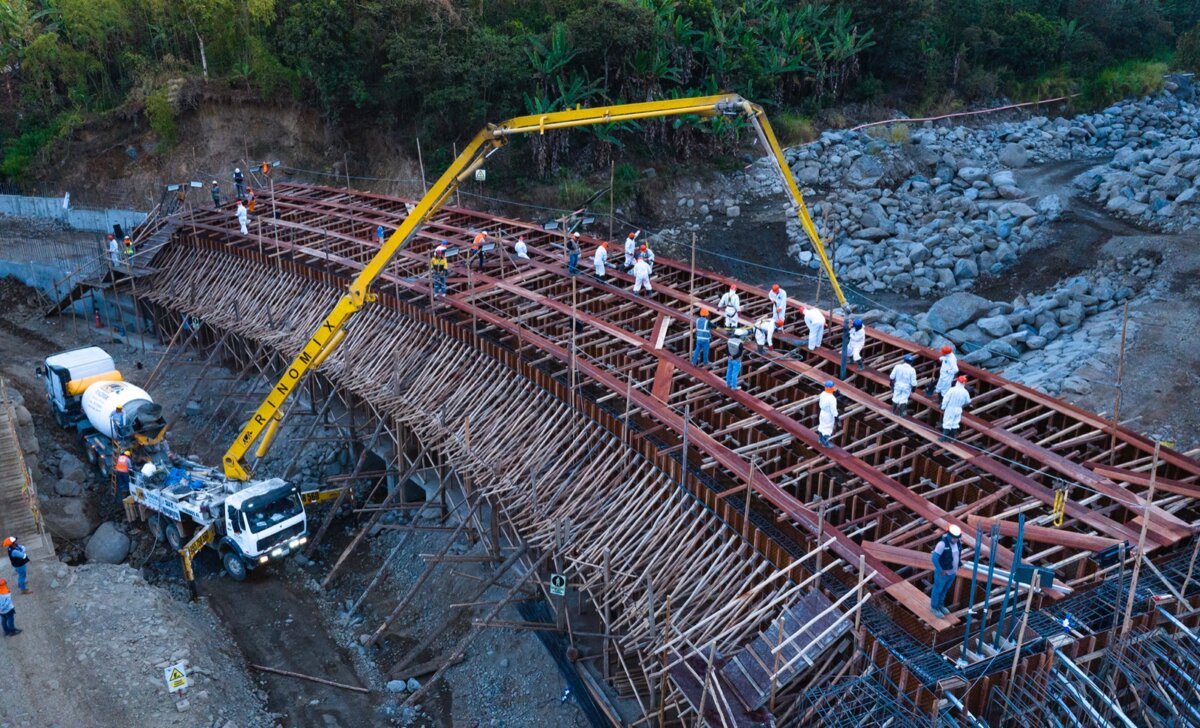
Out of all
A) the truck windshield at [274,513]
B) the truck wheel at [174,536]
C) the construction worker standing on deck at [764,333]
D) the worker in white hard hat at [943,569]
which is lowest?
the truck wheel at [174,536]

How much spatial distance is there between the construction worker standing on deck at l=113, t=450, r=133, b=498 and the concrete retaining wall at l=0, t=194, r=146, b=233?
61.4 feet

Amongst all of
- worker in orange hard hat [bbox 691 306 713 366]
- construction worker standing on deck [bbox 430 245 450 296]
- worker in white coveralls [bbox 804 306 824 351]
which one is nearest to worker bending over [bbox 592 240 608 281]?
construction worker standing on deck [bbox 430 245 450 296]

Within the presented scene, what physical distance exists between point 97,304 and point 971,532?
33578mm

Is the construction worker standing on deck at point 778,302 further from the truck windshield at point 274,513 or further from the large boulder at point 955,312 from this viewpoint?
the truck windshield at point 274,513

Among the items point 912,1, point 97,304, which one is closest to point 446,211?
point 97,304

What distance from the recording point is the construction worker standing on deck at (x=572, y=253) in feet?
82.9

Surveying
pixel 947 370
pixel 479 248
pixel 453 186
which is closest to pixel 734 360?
pixel 947 370

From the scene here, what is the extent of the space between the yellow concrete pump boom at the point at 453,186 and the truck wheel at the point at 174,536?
1.75 m

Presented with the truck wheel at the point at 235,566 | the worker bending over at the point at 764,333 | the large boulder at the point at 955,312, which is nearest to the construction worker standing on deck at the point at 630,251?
the worker bending over at the point at 764,333

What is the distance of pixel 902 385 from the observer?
17344 millimetres

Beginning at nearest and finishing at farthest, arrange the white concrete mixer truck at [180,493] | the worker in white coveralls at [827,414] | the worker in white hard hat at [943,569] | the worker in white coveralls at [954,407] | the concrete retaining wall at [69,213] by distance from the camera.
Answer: the worker in white hard hat at [943,569], the worker in white coveralls at [827,414], the worker in white coveralls at [954,407], the white concrete mixer truck at [180,493], the concrete retaining wall at [69,213]

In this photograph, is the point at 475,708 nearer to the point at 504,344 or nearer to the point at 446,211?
the point at 504,344

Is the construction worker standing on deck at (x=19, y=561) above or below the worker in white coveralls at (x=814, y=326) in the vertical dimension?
below

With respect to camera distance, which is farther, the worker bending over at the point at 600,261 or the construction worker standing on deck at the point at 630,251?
the construction worker standing on deck at the point at 630,251
